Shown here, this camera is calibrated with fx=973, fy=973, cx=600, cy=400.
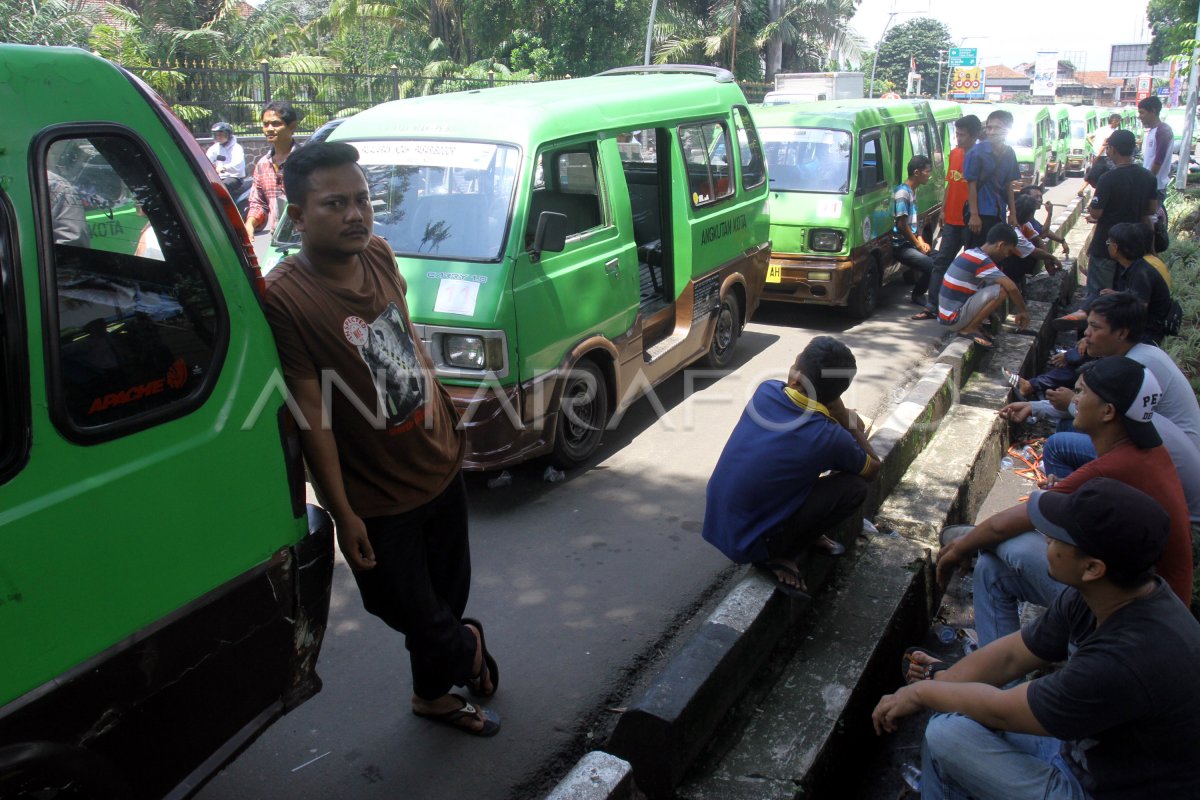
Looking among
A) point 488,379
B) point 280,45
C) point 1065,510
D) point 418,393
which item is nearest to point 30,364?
point 418,393

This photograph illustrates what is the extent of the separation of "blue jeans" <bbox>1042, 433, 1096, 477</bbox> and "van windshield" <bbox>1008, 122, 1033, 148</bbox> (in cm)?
1546

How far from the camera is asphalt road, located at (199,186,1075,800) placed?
10.2 feet

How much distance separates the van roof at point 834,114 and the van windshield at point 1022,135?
8984mm

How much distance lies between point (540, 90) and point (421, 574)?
3.90 metres

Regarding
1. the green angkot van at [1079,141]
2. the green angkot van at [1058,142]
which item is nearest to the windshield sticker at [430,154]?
the green angkot van at [1058,142]

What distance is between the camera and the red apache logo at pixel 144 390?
1.94 meters

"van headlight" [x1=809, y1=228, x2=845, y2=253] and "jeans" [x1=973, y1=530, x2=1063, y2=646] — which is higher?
"van headlight" [x1=809, y1=228, x2=845, y2=253]

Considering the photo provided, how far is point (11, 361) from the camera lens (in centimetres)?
179

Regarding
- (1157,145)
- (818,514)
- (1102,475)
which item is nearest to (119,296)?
(818,514)

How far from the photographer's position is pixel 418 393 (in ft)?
8.98

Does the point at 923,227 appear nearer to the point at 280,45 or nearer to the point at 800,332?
the point at 800,332

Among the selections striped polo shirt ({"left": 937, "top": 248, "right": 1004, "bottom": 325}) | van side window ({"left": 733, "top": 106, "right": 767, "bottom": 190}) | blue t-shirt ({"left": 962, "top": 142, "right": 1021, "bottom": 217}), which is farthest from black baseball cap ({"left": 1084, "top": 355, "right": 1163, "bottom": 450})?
blue t-shirt ({"left": 962, "top": 142, "right": 1021, "bottom": 217})

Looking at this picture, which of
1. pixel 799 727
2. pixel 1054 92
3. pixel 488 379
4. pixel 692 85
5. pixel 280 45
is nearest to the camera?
pixel 799 727

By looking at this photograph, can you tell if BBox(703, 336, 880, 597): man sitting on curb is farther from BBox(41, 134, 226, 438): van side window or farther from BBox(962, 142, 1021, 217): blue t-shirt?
BBox(962, 142, 1021, 217): blue t-shirt
